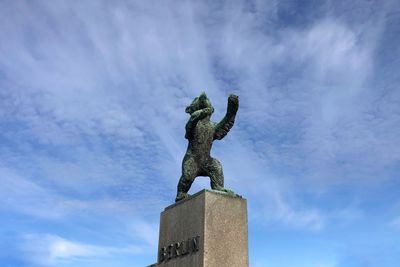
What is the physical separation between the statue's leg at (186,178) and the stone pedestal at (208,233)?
27 cm

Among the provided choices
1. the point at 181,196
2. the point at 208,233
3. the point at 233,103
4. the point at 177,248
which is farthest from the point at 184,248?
the point at 233,103

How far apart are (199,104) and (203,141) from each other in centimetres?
86

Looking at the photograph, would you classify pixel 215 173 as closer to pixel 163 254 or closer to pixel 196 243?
pixel 196 243

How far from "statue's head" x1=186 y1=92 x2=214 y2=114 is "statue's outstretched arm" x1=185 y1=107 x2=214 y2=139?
146 mm

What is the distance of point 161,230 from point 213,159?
5.96 ft

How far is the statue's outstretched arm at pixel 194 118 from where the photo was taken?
388 inches

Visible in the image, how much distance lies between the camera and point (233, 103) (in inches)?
381

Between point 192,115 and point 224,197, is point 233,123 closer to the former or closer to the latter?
point 192,115

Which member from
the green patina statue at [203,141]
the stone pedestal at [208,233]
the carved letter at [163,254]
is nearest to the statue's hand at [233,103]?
the green patina statue at [203,141]

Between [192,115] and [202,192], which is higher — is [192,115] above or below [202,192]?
above

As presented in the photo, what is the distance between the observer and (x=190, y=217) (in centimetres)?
882

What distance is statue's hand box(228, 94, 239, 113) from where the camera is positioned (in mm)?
9617

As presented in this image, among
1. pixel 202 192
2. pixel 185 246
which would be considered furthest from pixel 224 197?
pixel 185 246

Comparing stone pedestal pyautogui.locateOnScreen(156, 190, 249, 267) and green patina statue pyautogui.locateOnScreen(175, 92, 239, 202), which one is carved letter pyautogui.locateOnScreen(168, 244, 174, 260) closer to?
stone pedestal pyautogui.locateOnScreen(156, 190, 249, 267)
